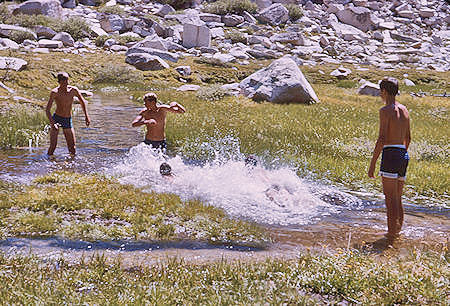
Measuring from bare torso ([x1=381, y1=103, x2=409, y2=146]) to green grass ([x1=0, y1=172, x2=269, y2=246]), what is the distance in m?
2.68

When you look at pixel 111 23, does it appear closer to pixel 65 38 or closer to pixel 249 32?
pixel 65 38

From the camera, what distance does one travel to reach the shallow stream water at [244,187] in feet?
26.2

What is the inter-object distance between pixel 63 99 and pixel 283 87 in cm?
1349

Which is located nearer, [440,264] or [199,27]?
[440,264]

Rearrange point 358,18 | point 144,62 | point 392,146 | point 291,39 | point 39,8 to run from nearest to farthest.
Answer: point 392,146, point 144,62, point 39,8, point 291,39, point 358,18

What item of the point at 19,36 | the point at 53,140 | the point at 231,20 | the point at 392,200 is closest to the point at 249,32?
the point at 231,20

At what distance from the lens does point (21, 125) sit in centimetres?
1382

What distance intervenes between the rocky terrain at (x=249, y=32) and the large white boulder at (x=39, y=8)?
0.36ft

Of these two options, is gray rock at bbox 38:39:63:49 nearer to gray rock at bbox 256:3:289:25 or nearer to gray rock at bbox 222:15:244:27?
gray rock at bbox 222:15:244:27

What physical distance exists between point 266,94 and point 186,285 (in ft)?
62.1

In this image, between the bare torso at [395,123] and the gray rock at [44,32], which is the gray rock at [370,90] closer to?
the bare torso at [395,123]

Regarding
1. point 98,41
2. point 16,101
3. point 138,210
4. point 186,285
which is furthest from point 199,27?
point 186,285

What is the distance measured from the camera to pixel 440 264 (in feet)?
17.2

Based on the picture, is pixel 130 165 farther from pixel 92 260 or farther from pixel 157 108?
pixel 92 260
